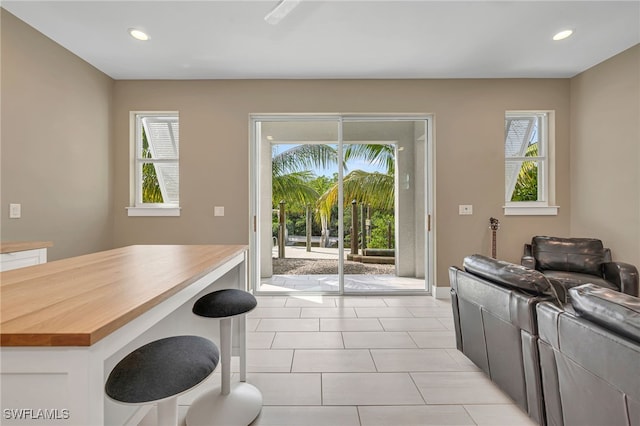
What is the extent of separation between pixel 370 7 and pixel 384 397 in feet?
9.53

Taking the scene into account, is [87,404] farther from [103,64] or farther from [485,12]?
[103,64]

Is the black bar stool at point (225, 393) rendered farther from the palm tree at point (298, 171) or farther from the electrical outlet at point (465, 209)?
the electrical outlet at point (465, 209)

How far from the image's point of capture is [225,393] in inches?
69.6

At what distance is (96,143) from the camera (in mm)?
3701

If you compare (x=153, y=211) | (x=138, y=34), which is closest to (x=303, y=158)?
(x=153, y=211)

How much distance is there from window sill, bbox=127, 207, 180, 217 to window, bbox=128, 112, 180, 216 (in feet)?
0.36

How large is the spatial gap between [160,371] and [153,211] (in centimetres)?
364

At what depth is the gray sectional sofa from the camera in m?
1.10

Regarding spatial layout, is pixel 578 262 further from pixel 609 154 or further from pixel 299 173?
pixel 299 173

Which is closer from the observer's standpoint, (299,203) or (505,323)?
(505,323)

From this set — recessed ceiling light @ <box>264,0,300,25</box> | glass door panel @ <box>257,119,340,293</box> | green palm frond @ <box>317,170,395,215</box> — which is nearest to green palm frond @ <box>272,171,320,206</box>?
glass door panel @ <box>257,119,340,293</box>

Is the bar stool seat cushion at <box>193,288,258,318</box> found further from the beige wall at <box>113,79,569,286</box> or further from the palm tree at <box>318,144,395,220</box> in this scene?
the palm tree at <box>318,144,395,220</box>

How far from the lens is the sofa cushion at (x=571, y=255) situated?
11.2 feet

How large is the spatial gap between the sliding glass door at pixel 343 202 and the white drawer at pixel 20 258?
2176mm
